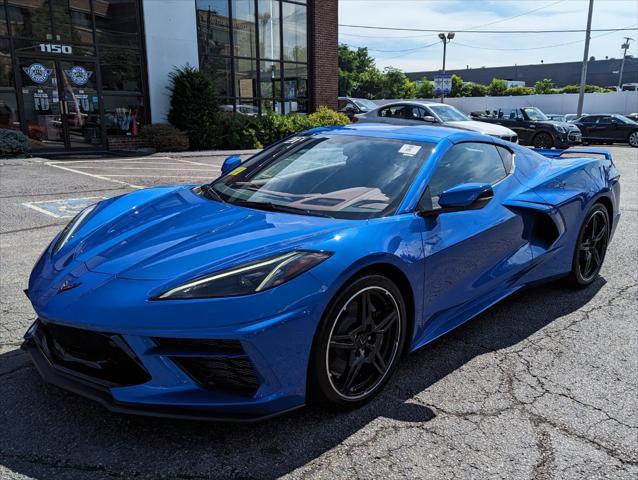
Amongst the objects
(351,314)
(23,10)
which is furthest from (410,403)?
(23,10)

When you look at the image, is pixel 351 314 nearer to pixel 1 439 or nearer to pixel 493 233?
pixel 493 233

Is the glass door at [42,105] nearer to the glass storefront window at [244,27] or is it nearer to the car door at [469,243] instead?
the glass storefront window at [244,27]

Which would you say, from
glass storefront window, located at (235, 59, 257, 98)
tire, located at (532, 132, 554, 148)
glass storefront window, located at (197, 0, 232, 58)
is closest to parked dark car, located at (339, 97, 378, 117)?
glass storefront window, located at (235, 59, 257, 98)

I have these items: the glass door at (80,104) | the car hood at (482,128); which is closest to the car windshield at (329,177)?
the car hood at (482,128)

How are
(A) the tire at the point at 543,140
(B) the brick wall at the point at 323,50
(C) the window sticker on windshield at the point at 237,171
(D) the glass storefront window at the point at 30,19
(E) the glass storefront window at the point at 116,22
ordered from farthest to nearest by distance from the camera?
(B) the brick wall at the point at 323,50 < (A) the tire at the point at 543,140 < (E) the glass storefront window at the point at 116,22 < (D) the glass storefront window at the point at 30,19 < (C) the window sticker on windshield at the point at 237,171

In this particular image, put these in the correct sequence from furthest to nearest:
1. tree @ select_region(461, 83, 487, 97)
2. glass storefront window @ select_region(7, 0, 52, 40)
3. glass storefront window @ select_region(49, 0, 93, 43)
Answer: tree @ select_region(461, 83, 487, 97)
glass storefront window @ select_region(49, 0, 93, 43)
glass storefront window @ select_region(7, 0, 52, 40)

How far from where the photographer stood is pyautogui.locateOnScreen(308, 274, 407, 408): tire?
2.41 meters

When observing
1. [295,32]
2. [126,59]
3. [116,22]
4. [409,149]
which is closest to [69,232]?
[409,149]

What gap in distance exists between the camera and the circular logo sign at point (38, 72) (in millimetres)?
14004

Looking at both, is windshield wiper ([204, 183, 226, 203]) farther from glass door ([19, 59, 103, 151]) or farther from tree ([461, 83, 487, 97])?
tree ([461, 83, 487, 97])

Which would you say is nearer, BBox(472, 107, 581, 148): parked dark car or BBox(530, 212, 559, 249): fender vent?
BBox(530, 212, 559, 249): fender vent

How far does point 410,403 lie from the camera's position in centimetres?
275

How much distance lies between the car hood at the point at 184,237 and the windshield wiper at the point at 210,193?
6 cm

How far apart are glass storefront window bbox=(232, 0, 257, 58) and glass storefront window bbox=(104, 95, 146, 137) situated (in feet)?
13.9
